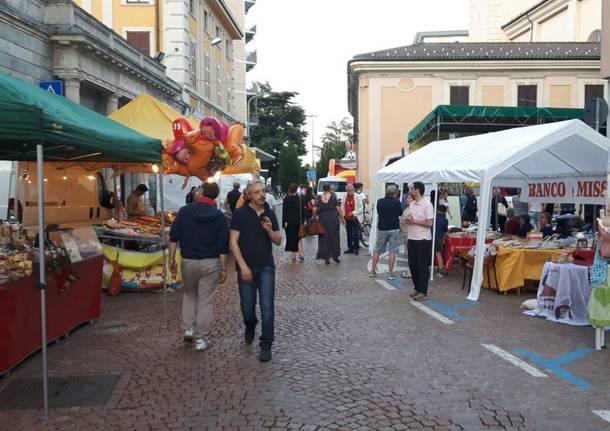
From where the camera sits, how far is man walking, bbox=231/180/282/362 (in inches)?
232

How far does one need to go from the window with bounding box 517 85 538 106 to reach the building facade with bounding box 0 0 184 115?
22928 mm

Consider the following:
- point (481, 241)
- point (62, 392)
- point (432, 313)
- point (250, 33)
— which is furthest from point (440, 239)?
point (250, 33)

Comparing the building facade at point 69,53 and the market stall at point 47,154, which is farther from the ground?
the building facade at point 69,53

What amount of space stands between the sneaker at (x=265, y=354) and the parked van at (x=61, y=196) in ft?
16.3

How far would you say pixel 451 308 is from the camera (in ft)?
27.5

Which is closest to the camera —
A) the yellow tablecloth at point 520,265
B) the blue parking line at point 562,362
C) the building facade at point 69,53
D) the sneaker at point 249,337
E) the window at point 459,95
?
the blue parking line at point 562,362

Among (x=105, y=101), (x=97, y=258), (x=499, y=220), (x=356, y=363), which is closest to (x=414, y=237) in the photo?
(x=356, y=363)

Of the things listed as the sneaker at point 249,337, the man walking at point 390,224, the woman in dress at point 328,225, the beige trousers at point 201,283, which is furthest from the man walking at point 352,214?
the beige trousers at point 201,283

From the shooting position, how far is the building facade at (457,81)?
34125 mm

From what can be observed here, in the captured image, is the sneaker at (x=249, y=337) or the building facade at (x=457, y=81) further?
the building facade at (x=457, y=81)

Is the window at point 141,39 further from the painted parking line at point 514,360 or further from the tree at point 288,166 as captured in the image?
the tree at point 288,166

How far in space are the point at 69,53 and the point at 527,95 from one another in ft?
88.8

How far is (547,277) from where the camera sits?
775 cm

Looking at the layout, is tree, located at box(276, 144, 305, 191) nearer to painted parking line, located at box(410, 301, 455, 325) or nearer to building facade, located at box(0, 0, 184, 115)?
building facade, located at box(0, 0, 184, 115)
